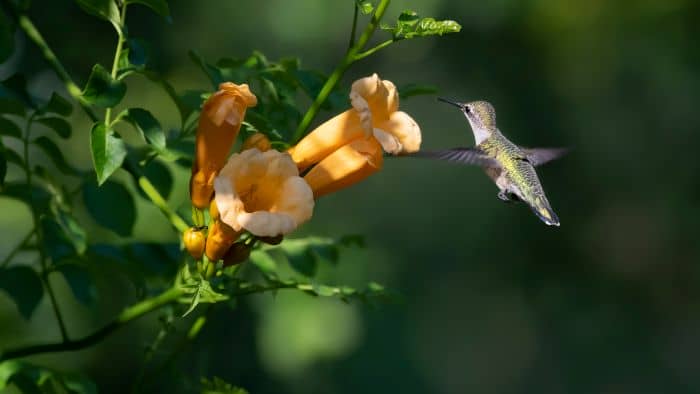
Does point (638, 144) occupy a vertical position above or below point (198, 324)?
below

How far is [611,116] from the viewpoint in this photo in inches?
490

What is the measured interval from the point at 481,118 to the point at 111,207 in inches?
44.4

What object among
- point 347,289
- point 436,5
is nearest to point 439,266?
point 436,5

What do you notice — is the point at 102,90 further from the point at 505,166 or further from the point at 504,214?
the point at 504,214

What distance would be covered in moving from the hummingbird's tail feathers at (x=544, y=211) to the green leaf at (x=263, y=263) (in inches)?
33.5

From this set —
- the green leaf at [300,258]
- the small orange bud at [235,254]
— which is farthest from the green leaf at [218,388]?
the green leaf at [300,258]

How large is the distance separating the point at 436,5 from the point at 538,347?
6.19 m

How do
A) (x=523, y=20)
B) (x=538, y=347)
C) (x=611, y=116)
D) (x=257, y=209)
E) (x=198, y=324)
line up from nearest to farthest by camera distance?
(x=257, y=209), (x=198, y=324), (x=523, y=20), (x=611, y=116), (x=538, y=347)

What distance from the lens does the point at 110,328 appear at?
2158 mm

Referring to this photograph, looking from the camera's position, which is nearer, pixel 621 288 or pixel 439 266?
pixel 439 266

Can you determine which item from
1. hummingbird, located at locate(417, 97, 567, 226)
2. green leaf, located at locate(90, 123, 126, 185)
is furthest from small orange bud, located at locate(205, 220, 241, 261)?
hummingbird, located at locate(417, 97, 567, 226)

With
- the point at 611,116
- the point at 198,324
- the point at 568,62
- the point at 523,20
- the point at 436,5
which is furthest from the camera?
the point at 611,116

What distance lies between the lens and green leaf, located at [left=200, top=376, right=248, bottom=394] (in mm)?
2297

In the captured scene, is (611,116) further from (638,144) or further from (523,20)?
(523,20)
